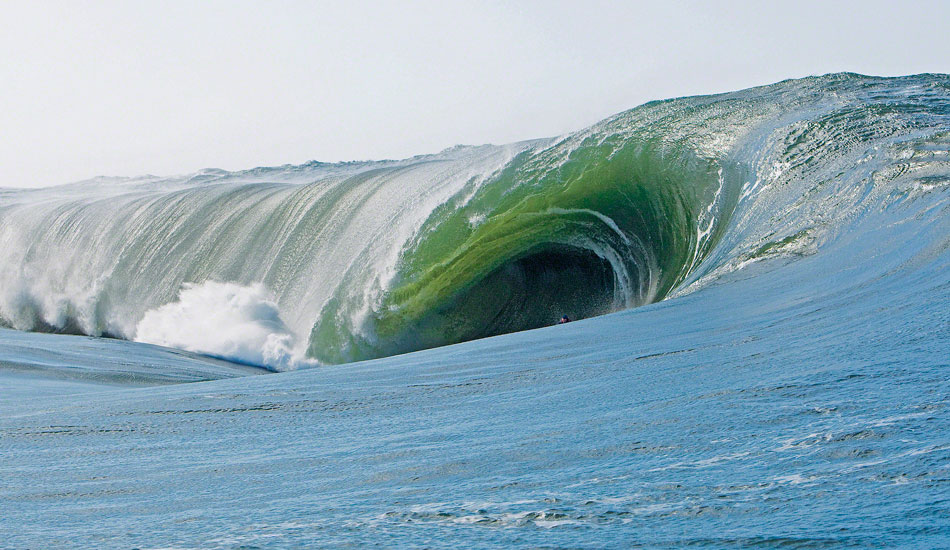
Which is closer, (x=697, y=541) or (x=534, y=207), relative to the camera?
(x=697, y=541)

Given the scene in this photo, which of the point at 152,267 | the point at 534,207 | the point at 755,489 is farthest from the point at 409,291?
the point at 755,489

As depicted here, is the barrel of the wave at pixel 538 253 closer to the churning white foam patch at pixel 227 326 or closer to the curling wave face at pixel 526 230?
the curling wave face at pixel 526 230

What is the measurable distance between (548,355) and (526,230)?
660 cm

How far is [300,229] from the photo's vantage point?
1348cm

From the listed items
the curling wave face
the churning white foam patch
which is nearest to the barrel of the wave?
the curling wave face

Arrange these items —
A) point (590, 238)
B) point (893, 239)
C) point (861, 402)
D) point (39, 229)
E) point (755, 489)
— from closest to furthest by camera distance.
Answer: point (755, 489)
point (861, 402)
point (893, 239)
point (590, 238)
point (39, 229)

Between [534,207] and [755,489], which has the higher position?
[534,207]

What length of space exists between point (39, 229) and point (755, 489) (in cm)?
1746

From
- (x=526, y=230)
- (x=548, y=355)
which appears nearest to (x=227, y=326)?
(x=526, y=230)

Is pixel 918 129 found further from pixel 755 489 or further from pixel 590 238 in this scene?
pixel 755 489

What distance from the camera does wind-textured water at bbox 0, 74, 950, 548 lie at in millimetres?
2367

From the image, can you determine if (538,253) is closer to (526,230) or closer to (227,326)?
(526,230)

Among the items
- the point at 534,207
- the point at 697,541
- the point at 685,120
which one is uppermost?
the point at 685,120

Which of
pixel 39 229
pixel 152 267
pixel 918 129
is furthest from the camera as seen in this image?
pixel 39 229
